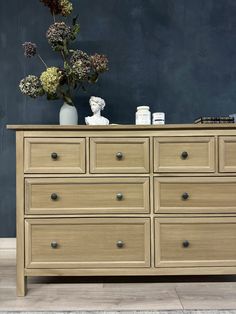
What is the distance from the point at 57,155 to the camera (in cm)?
188

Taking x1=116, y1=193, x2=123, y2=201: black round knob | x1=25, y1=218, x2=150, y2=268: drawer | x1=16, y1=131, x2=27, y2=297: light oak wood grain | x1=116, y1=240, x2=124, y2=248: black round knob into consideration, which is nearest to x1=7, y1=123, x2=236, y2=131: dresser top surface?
x1=16, y1=131, x2=27, y2=297: light oak wood grain

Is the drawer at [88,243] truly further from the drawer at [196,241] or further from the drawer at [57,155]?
the drawer at [57,155]

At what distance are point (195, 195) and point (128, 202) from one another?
0.36 metres

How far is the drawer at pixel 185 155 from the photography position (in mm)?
1887

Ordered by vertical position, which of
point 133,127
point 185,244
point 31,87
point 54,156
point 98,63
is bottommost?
point 185,244

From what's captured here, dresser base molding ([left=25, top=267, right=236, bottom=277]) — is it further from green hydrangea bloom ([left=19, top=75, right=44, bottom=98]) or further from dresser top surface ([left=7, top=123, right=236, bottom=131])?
green hydrangea bloom ([left=19, top=75, right=44, bottom=98])

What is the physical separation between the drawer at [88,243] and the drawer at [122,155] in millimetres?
270

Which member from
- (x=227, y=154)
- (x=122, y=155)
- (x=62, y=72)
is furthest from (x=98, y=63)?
(x=227, y=154)

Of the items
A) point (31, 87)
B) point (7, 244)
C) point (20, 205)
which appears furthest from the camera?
point (7, 244)

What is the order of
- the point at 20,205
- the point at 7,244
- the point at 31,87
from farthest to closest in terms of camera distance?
the point at 7,244 < the point at 31,87 < the point at 20,205

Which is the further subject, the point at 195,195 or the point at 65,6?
the point at 65,6

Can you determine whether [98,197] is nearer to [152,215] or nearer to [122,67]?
[152,215]

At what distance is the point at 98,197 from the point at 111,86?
3.02 ft

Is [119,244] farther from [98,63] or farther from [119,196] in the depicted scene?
[98,63]
